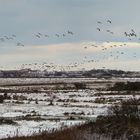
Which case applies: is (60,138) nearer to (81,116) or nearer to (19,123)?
(19,123)

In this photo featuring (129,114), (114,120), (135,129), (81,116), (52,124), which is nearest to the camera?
(135,129)

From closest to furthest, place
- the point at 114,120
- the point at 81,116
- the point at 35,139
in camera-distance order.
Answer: the point at 35,139
the point at 114,120
the point at 81,116

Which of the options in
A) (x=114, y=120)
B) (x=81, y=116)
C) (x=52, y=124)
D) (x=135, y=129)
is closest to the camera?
(x=135, y=129)

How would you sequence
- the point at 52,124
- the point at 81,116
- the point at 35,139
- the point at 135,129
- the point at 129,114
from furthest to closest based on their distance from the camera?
the point at 81,116 → the point at 52,124 → the point at 129,114 → the point at 135,129 → the point at 35,139

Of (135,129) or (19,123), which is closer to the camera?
(135,129)

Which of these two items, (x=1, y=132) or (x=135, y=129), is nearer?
(x=135, y=129)

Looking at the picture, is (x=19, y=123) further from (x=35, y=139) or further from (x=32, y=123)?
(x=35, y=139)

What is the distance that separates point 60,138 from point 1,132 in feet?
19.9

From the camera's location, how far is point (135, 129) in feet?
60.1

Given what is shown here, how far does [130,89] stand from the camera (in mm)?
69938

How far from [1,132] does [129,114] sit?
5300mm

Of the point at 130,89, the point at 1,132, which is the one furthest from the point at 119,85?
the point at 1,132

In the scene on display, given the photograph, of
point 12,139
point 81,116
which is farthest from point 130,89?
point 12,139

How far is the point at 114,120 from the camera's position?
66.2 ft
